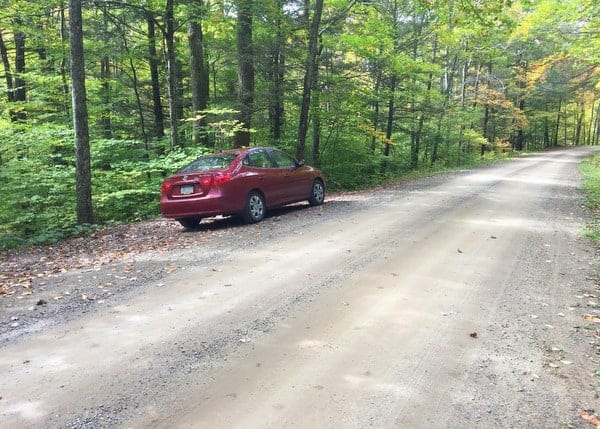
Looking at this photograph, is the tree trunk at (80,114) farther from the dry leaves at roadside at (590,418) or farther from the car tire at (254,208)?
the dry leaves at roadside at (590,418)

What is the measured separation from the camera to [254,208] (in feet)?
31.7

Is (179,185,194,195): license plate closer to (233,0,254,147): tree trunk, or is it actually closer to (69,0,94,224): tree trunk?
(69,0,94,224): tree trunk

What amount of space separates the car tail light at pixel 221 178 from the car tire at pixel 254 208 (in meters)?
0.71

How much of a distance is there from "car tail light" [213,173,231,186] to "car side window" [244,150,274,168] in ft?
2.33

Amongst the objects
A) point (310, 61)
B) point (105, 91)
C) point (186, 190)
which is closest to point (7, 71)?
point (105, 91)

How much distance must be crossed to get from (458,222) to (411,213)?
51.1 inches

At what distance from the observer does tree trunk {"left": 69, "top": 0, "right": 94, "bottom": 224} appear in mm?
9266

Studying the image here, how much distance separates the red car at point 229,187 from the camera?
8.93 m

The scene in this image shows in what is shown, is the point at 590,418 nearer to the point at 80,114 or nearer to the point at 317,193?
the point at 317,193

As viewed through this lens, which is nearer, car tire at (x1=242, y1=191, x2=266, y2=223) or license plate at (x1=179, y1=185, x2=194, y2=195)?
license plate at (x1=179, y1=185, x2=194, y2=195)

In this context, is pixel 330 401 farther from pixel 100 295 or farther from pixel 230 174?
pixel 230 174

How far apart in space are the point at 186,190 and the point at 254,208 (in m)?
1.47

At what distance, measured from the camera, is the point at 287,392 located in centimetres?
315

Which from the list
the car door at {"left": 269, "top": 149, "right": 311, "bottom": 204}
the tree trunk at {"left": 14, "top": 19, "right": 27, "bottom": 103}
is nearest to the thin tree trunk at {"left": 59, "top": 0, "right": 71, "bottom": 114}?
the tree trunk at {"left": 14, "top": 19, "right": 27, "bottom": 103}
